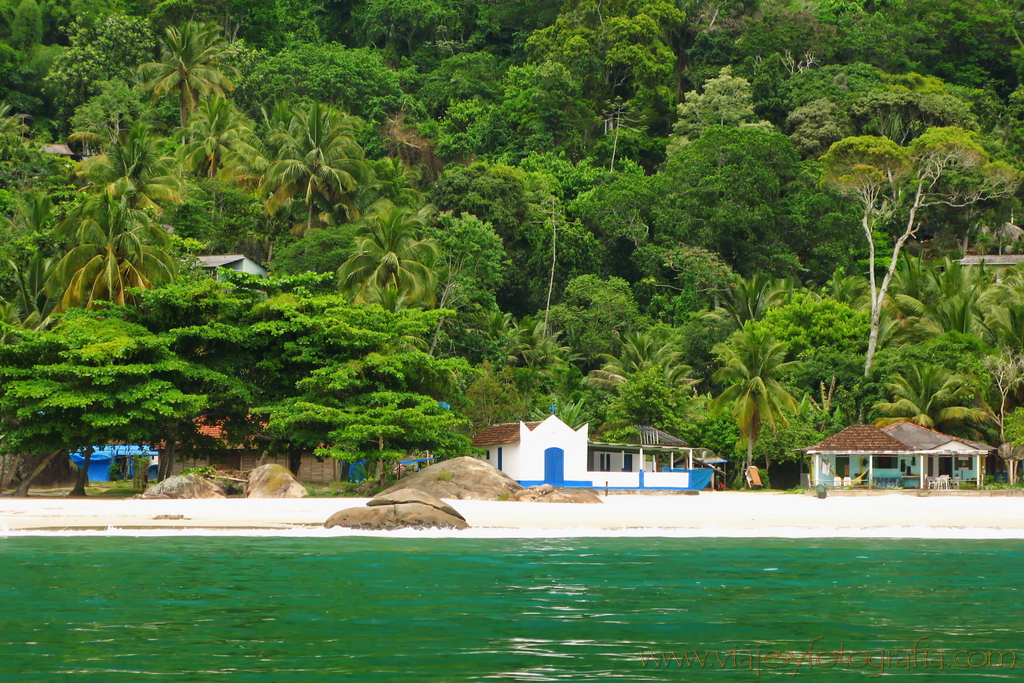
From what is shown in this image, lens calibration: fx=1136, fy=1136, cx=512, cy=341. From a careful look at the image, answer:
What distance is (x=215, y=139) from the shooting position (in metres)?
57.5

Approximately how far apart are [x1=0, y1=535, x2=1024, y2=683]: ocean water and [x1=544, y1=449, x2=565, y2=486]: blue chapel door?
524 inches

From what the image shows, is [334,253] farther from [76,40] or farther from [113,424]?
[76,40]

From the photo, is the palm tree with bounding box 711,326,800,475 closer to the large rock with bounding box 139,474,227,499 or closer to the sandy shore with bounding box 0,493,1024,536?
the sandy shore with bounding box 0,493,1024,536

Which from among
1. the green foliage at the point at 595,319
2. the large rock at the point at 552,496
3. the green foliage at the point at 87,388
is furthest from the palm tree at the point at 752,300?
the green foliage at the point at 87,388

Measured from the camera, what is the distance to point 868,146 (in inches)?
1980

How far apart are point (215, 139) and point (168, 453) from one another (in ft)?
94.5

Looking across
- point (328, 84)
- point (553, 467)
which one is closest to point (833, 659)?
point (553, 467)

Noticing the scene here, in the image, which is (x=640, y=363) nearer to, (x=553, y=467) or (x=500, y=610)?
(x=553, y=467)

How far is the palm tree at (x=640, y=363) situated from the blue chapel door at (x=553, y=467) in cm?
914

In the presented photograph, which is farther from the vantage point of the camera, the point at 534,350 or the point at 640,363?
the point at 534,350

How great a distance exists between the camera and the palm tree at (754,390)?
41312mm

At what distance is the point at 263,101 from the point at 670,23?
83.2 ft

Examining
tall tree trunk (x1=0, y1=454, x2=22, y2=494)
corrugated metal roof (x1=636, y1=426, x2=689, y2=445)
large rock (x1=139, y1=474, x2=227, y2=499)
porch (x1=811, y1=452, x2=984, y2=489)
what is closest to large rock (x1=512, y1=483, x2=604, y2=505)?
large rock (x1=139, y1=474, x2=227, y2=499)

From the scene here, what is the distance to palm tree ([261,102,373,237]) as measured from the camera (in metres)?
51.9
